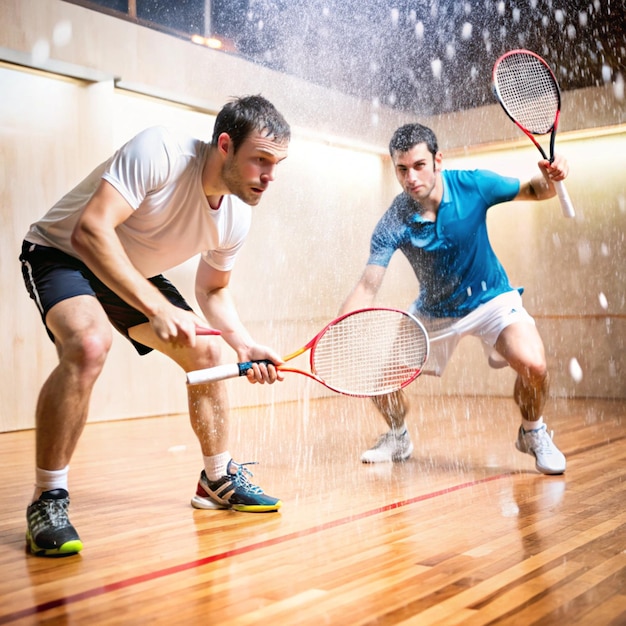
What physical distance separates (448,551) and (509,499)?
67 centimetres

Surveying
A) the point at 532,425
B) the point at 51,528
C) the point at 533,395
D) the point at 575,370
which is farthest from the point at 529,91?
the point at 575,370

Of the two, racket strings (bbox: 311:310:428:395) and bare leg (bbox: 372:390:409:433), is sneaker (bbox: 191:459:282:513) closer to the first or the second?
racket strings (bbox: 311:310:428:395)

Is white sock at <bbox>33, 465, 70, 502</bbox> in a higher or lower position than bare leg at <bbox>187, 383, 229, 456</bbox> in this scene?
lower

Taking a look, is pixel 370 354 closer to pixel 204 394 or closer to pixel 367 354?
pixel 367 354

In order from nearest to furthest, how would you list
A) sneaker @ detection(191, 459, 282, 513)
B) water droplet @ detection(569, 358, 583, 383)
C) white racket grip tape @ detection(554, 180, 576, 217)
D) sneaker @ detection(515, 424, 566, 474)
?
sneaker @ detection(191, 459, 282, 513) → white racket grip tape @ detection(554, 180, 576, 217) → sneaker @ detection(515, 424, 566, 474) → water droplet @ detection(569, 358, 583, 383)

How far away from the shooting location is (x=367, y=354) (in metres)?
2.50

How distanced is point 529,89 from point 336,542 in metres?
1.97

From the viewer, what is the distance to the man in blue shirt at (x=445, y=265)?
3162 mm

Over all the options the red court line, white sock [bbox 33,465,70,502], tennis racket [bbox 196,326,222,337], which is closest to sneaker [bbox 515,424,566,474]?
the red court line

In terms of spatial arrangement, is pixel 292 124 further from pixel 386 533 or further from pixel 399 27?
pixel 386 533

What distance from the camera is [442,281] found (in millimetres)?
3270

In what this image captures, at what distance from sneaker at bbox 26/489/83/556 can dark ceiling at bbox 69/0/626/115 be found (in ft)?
10.8

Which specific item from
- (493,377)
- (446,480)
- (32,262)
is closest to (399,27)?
(493,377)

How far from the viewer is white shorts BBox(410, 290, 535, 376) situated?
3.16 metres
